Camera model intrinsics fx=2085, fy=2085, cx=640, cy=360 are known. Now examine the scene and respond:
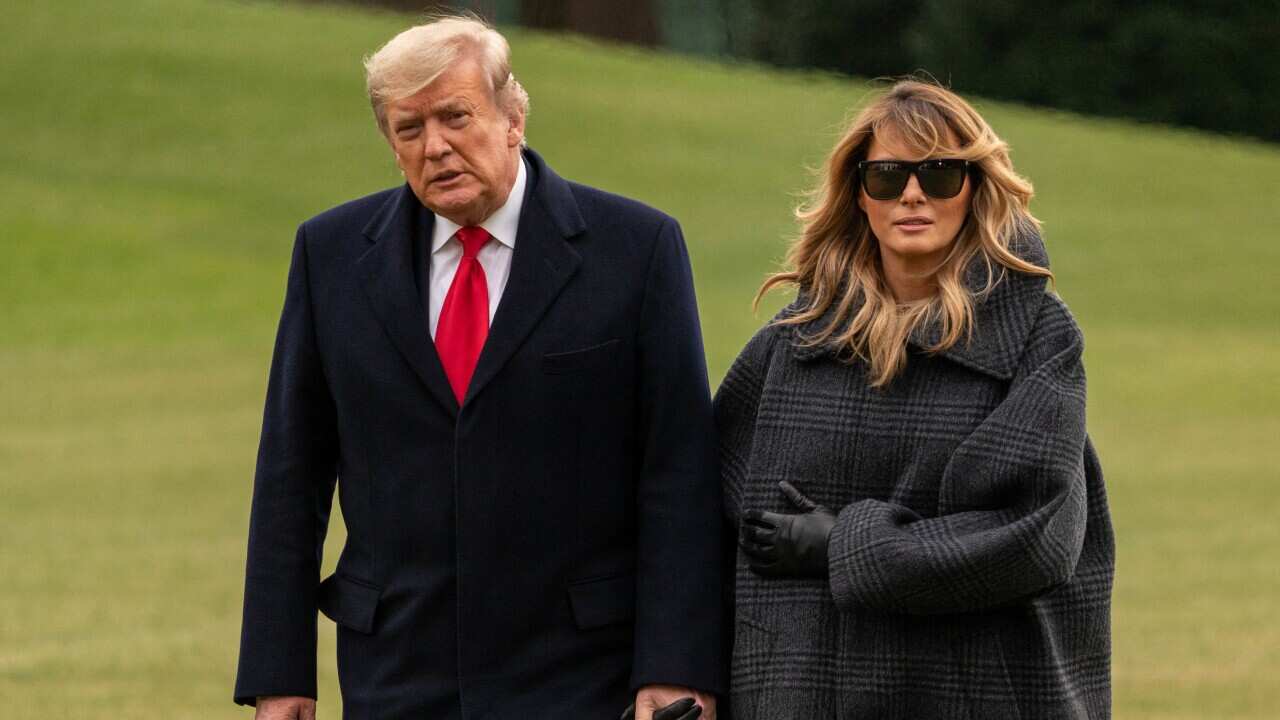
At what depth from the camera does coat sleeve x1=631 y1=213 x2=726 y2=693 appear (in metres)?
3.71

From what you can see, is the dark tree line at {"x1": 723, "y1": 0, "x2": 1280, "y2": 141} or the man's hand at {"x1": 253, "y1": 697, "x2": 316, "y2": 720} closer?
the man's hand at {"x1": 253, "y1": 697, "x2": 316, "y2": 720}

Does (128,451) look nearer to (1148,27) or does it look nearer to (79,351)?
(79,351)

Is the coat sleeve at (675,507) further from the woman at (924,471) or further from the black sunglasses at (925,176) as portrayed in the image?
the black sunglasses at (925,176)

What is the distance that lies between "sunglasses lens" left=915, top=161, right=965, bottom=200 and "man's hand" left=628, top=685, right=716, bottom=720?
98 centimetres

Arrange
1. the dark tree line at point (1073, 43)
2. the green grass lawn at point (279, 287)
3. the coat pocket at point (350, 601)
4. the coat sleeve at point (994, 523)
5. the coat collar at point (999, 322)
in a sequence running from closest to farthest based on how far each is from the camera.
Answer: the coat sleeve at point (994, 523), the coat collar at point (999, 322), the coat pocket at point (350, 601), the green grass lawn at point (279, 287), the dark tree line at point (1073, 43)

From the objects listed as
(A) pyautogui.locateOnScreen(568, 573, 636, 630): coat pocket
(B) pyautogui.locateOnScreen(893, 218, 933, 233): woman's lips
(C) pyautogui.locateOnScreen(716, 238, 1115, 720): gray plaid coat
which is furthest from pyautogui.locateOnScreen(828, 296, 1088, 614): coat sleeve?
(A) pyautogui.locateOnScreen(568, 573, 636, 630): coat pocket

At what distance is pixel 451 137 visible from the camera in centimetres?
363

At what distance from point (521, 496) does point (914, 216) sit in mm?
860

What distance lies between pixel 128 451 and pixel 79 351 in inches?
178

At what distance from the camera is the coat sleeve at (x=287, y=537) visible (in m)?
3.84

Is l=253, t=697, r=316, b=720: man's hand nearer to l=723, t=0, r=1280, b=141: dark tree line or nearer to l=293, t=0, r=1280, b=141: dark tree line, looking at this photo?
l=293, t=0, r=1280, b=141: dark tree line

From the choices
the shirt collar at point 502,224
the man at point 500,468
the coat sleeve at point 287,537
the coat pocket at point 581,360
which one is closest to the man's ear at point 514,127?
the man at point 500,468

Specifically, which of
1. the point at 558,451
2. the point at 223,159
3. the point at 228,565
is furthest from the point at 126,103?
the point at 558,451

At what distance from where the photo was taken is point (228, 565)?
1043cm
